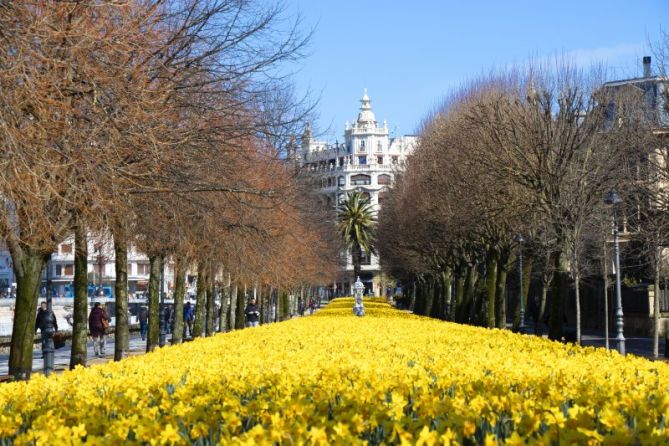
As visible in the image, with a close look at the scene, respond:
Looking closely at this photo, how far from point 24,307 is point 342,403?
39.2ft

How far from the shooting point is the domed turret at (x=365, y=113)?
597 feet

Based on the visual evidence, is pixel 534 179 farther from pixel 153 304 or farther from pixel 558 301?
pixel 153 304

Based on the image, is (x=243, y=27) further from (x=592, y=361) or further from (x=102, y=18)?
(x=592, y=361)

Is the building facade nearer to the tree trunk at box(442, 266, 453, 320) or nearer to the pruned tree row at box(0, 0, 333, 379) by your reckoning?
the tree trunk at box(442, 266, 453, 320)

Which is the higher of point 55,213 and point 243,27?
point 243,27

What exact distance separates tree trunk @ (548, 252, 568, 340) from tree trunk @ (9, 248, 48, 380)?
50.9 ft

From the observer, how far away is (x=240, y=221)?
23844 mm

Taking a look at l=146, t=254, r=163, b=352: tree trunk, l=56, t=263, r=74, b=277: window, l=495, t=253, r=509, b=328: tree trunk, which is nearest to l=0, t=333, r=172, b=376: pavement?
l=146, t=254, r=163, b=352: tree trunk

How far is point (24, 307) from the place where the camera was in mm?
18094

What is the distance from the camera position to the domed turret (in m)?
182

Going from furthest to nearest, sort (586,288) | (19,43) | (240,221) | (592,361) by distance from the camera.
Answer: (586,288) → (240,221) → (592,361) → (19,43)

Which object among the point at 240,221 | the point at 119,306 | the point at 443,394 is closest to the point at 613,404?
the point at 443,394

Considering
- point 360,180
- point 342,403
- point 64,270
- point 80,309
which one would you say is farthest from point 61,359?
point 360,180

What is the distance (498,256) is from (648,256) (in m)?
6.18
